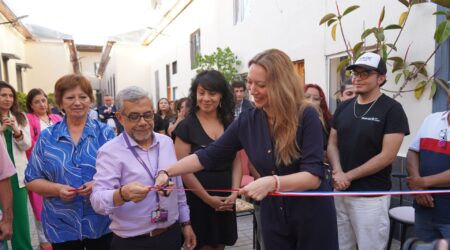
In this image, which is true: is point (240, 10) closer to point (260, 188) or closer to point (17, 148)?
point (17, 148)

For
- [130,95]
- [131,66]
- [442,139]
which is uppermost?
[131,66]

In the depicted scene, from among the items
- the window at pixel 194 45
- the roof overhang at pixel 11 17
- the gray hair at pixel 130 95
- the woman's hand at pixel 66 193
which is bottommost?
the woman's hand at pixel 66 193

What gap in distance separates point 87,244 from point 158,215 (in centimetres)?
76

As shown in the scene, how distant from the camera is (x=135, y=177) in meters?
2.04

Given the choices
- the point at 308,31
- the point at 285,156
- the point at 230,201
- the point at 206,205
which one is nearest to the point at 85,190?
the point at 206,205

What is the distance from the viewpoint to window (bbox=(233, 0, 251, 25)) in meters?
9.51

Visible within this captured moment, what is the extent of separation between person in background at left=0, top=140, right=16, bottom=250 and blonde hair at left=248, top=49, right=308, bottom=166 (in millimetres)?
1833

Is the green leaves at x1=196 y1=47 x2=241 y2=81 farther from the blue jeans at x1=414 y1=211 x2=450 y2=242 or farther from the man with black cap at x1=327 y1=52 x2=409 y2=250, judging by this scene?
the blue jeans at x1=414 y1=211 x2=450 y2=242

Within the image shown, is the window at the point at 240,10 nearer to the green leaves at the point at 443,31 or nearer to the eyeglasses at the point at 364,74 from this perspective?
Answer: the green leaves at the point at 443,31

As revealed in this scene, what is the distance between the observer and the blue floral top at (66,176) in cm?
237

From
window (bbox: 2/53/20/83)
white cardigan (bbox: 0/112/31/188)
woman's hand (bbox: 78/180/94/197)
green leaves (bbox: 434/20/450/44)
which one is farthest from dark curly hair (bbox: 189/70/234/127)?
window (bbox: 2/53/20/83)

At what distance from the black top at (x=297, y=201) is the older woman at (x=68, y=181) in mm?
1160

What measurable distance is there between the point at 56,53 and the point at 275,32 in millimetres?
17712

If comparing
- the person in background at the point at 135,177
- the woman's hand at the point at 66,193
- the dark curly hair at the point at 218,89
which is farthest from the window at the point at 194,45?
the person in background at the point at 135,177
